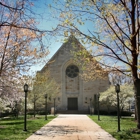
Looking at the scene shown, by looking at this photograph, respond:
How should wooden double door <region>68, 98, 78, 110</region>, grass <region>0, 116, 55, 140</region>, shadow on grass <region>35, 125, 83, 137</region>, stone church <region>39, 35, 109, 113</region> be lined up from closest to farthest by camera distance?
grass <region>0, 116, 55, 140</region>
shadow on grass <region>35, 125, 83, 137</region>
stone church <region>39, 35, 109, 113</region>
wooden double door <region>68, 98, 78, 110</region>

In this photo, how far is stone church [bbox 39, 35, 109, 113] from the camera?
43344 mm

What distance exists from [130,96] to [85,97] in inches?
572

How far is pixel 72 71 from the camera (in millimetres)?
45500

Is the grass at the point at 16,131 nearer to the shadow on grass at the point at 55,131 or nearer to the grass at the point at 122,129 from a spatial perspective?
the shadow on grass at the point at 55,131

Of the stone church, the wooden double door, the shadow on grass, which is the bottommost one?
the shadow on grass

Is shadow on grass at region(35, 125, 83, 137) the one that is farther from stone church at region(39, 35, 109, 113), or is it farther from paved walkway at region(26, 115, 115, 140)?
stone church at region(39, 35, 109, 113)

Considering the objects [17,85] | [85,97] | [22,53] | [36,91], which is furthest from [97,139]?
[85,97]

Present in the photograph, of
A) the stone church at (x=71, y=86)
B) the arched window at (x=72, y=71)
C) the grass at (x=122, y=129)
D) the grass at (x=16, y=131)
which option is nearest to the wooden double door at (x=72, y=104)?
the stone church at (x=71, y=86)

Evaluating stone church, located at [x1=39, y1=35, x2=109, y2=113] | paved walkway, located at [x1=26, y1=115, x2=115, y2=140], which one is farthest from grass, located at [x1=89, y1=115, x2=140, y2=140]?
stone church, located at [x1=39, y1=35, x2=109, y2=113]

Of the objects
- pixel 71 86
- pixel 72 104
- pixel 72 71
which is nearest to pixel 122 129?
pixel 72 104

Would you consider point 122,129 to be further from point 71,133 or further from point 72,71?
point 72,71

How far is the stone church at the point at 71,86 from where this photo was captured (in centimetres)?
4334

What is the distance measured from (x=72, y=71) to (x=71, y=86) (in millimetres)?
3056

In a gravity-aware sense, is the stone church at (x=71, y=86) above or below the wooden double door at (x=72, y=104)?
above
